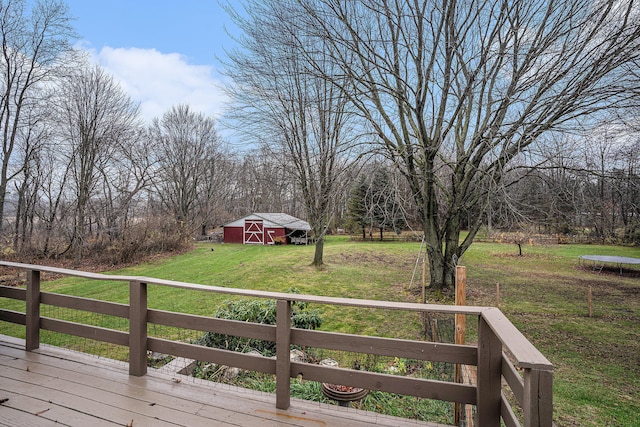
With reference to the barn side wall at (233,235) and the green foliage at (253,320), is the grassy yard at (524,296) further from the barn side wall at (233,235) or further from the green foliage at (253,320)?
the barn side wall at (233,235)

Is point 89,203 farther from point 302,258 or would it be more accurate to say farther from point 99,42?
point 302,258

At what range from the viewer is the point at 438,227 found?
8.24 metres

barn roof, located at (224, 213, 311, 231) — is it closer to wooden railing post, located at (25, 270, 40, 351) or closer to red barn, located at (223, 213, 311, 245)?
red barn, located at (223, 213, 311, 245)

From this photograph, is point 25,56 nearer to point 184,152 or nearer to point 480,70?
point 480,70

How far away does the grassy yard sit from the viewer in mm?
4465

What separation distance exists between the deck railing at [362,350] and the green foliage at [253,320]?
159 cm

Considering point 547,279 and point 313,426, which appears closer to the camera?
point 313,426

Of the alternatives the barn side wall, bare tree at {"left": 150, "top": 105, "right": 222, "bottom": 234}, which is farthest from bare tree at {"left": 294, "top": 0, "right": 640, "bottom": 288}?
bare tree at {"left": 150, "top": 105, "right": 222, "bottom": 234}

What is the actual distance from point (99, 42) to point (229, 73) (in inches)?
266

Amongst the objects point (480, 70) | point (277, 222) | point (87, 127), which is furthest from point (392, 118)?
point (277, 222)

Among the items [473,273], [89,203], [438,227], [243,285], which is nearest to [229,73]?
[243,285]

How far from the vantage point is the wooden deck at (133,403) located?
6.12 feet

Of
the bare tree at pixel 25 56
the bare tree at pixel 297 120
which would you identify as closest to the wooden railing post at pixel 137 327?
the bare tree at pixel 297 120

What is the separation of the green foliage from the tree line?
7.64 feet
